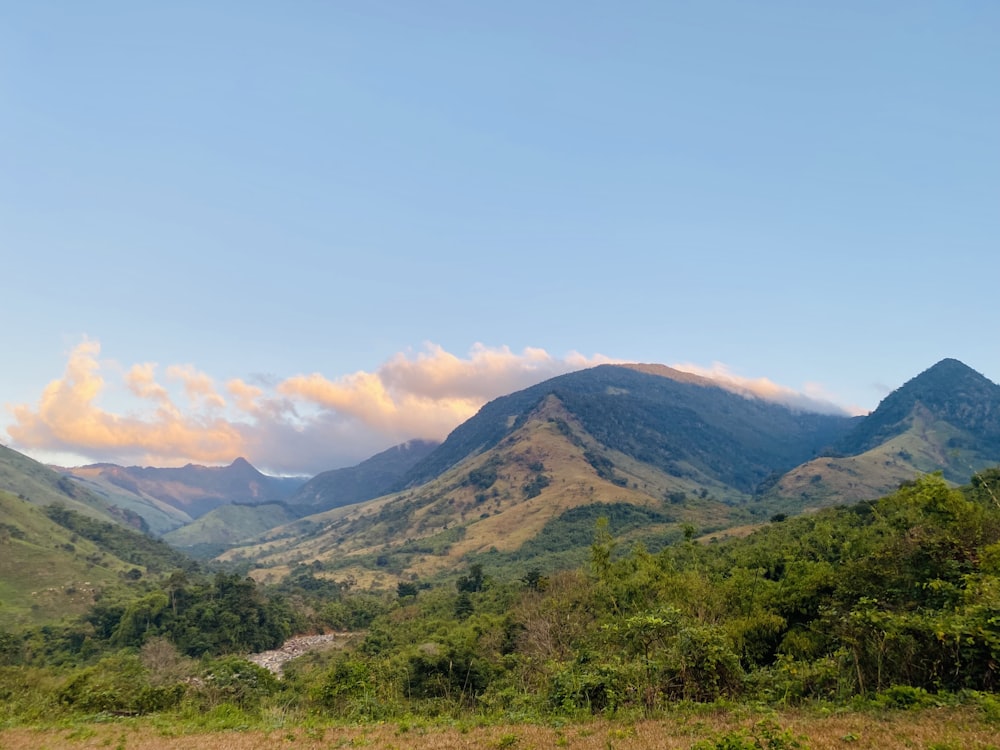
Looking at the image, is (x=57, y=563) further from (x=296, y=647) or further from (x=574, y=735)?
(x=574, y=735)

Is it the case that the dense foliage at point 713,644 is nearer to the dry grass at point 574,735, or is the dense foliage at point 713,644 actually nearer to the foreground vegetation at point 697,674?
the foreground vegetation at point 697,674

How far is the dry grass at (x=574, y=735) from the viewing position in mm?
12062

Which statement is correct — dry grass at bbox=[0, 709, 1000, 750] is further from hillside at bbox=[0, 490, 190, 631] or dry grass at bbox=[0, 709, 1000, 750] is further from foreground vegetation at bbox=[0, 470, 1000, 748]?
hillside at bbox=[0, 490, 190, 631]

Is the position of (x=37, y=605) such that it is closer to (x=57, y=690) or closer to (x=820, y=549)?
(x=57, y=690)

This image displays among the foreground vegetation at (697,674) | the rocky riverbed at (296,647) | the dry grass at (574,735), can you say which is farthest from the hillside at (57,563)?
the dry grass at (574,735)

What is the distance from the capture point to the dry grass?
39.6ft

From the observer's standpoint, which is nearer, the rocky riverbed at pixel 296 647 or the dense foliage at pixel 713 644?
the dense foliage at pixel 713 644

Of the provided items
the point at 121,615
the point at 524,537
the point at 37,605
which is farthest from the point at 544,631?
the point at 524,537

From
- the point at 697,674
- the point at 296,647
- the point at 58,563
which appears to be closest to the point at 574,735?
the point at 697,674

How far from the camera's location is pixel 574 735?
51.5 feet

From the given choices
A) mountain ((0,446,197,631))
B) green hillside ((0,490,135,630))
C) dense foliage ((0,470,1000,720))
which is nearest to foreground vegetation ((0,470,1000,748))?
dense foliage ((0,470,1000,720))

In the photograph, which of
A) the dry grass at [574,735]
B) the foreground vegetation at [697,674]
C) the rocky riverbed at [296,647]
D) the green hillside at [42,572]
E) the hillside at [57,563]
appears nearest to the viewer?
the dry grass at [574,735]

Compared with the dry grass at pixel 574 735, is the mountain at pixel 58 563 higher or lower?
lower

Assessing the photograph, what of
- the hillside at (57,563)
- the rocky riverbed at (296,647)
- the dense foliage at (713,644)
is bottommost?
the rocky riverbed at (296,647)
